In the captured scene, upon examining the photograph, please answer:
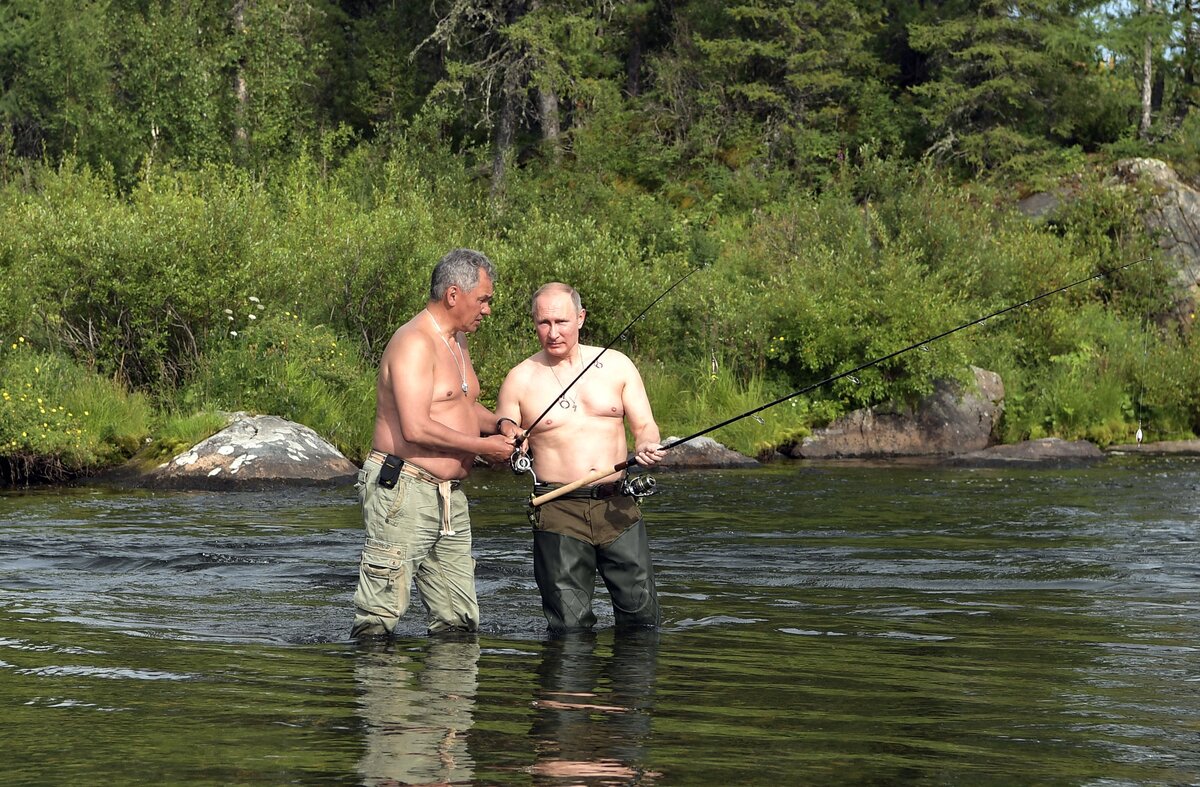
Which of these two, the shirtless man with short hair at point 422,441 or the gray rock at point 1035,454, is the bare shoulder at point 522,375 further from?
the gray rock at point 1035,454

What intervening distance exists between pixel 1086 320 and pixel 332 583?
17.7 m

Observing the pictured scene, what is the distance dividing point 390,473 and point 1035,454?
49.4 ft

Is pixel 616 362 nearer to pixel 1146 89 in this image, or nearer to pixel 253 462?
pixel 253 462

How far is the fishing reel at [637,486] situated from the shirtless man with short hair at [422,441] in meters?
0.56

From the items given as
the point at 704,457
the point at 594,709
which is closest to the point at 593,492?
the point at 594,709

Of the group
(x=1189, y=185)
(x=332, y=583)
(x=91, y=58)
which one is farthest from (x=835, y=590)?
(x=91, y=58)

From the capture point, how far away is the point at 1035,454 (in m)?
20.9

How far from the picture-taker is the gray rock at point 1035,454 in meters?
20.5

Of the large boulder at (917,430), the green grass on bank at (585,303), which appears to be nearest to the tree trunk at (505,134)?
the green grass on bank at (585,303)

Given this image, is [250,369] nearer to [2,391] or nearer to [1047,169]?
[2,391]

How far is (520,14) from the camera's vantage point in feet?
109

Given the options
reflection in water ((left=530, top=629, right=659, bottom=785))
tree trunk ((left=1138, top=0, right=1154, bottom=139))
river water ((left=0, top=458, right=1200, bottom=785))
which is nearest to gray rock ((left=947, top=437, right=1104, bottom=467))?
river water ((left=0, top=458, right=1200, bottom=785))

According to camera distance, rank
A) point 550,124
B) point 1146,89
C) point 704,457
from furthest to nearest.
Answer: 1. point 550,124
2. point 1146,89
3. point 704,457

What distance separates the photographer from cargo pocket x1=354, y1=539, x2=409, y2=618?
290 inches
